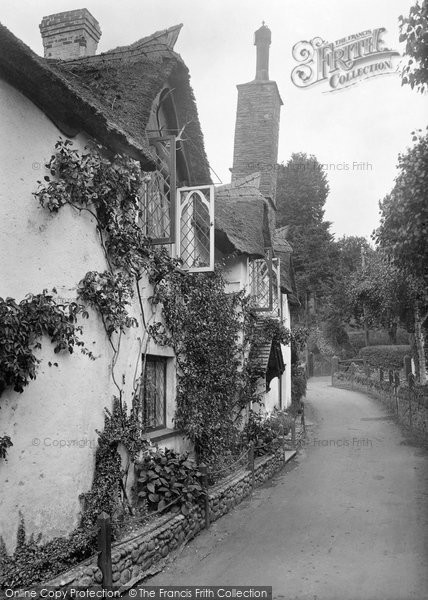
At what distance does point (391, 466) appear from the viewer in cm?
1395

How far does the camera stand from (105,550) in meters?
6.06

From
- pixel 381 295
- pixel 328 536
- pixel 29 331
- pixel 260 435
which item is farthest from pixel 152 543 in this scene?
pixel 381 295

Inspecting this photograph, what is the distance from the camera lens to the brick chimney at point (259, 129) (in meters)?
19.1

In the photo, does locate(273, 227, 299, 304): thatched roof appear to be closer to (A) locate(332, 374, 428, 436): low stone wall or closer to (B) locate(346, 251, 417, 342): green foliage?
(B) locate(346, 251, 417, 342): green foliage

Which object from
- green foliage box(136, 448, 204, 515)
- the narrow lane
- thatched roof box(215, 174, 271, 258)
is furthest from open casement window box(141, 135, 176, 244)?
the narrow lane

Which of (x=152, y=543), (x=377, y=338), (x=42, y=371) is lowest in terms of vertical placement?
(x=152, y=543)

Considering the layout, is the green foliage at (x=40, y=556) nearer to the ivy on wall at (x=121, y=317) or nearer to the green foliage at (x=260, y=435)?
the ivy on wall at (x=121, y=317)

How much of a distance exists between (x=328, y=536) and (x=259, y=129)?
14096 mm

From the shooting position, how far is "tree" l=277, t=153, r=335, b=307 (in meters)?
46.6

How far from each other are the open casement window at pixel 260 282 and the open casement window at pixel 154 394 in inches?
213

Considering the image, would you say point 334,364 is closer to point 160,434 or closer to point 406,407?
point 406,407

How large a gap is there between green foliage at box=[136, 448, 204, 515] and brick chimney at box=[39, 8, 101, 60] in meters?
7.76

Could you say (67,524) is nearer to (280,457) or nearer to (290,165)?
(280,457)

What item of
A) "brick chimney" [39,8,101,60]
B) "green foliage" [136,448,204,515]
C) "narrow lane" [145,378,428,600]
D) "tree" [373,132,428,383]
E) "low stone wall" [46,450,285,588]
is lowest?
"narrow lane" [145,378,428,600]
